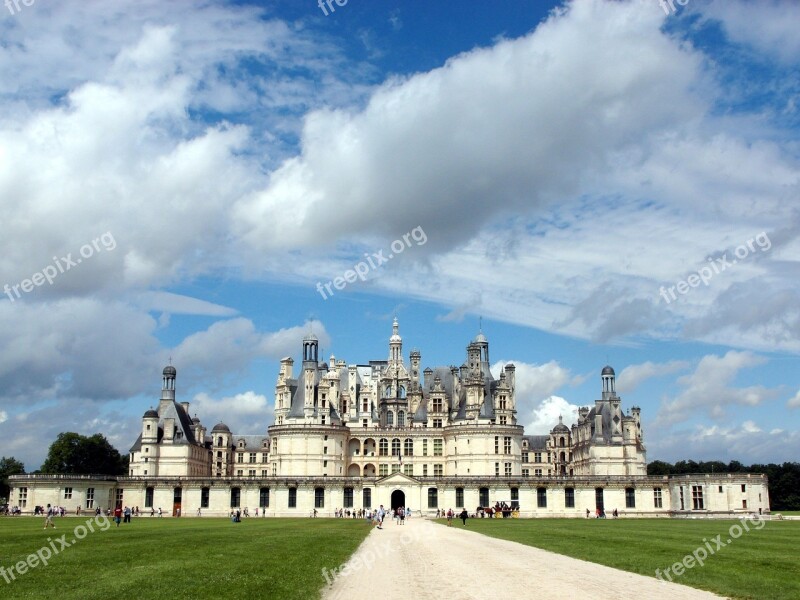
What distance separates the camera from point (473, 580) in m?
24.0

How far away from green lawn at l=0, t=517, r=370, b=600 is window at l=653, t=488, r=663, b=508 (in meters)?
58.4

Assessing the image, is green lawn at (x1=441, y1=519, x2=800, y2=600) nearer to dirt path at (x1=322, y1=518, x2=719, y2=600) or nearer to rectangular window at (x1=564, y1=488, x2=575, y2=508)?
dirt path at (x1=322, y1=518, x2=719, y2=600)

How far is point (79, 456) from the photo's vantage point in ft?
391

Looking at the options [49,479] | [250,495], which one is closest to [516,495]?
[250,495]

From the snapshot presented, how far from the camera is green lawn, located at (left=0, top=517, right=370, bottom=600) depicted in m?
20.9

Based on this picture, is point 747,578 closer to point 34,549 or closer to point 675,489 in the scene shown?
point 34,549

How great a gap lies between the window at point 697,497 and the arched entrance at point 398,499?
3081cm

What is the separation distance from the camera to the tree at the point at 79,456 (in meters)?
116

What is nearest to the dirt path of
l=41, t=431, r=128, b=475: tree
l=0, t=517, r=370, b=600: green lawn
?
l=0, t=517, r=370, b=600: green lawn

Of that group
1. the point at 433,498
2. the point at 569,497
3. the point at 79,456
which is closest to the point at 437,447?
the point at 433,498

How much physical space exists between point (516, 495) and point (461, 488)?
6091mm

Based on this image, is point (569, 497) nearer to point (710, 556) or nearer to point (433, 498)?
point (433, 498)

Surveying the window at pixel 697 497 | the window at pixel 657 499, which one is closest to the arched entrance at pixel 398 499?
the window at pixel 657 499

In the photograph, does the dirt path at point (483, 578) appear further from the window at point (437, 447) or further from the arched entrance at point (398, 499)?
the window at point (437, 447)
